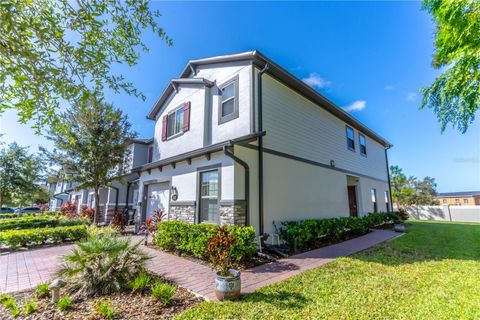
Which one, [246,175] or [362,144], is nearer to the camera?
[246,175]

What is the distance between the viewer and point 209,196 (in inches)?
321

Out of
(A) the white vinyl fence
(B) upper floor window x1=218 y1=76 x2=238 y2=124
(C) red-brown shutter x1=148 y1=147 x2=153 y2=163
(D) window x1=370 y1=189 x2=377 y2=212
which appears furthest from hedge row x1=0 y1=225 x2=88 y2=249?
(A) the white vinyl fence

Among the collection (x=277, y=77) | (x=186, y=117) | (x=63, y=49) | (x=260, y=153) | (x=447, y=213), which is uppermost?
(x=277, y=77)

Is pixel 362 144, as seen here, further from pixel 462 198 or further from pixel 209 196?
pixel 462 198

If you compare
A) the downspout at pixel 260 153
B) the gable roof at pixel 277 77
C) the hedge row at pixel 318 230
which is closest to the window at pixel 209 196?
the downspout at pixel 260 153

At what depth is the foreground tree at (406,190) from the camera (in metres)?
29.6

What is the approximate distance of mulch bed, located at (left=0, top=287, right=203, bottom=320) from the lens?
3439mm

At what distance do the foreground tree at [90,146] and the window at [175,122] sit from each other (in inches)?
127

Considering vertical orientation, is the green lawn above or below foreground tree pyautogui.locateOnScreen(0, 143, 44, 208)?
below

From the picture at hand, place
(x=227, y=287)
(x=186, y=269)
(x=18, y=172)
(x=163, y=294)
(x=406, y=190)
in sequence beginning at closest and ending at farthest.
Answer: (x=163, y=294) < (x=227, y=287) < (x=186, y=269) < (x=18, y=172) < (x=406, y=190)

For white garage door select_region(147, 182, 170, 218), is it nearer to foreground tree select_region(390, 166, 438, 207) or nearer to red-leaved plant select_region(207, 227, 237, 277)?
red-leaved plant select_region(207, 227, 237, 277)

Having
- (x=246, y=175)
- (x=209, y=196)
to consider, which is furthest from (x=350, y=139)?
(x=209, y=196)

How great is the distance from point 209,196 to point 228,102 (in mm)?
3859

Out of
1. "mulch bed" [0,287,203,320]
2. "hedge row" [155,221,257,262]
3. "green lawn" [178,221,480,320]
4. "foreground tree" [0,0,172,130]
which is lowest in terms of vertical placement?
"mulch bed" [0,287,203,320]
